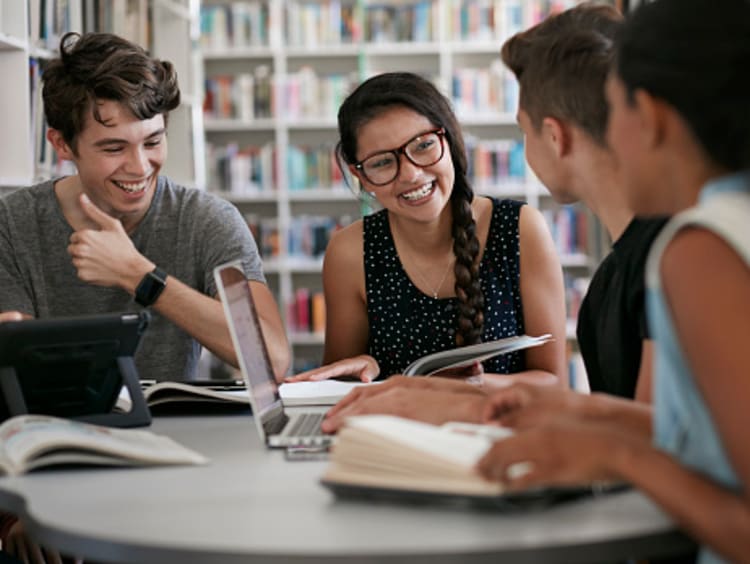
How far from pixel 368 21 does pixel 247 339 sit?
16.7ft

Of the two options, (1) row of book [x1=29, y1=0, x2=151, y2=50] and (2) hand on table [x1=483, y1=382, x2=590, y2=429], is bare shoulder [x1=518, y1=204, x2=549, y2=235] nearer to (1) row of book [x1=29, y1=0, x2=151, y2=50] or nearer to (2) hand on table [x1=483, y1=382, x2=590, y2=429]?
(2) hand on table [x1=483, y1=382, x2=590, y2=429]

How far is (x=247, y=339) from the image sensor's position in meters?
1.38

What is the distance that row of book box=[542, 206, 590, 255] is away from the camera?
6.09 m

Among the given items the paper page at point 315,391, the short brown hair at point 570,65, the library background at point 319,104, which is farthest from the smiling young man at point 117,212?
the library background at point 319,104

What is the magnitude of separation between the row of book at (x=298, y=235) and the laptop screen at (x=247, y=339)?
15.4 ft

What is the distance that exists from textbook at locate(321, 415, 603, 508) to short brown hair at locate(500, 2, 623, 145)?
24.9 inches

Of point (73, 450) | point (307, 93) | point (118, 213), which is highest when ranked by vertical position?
point (307, 93)

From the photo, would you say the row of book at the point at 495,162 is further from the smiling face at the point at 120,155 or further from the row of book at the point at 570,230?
the smiling face at the point at 120,155

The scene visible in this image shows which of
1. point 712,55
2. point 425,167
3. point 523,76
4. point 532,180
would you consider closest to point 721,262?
point 712,55

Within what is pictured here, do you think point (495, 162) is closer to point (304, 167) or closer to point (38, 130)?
point (304, 167)

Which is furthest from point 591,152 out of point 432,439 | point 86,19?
point 86,19

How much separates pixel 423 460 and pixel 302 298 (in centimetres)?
522

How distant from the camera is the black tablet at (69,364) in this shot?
53.9 inches

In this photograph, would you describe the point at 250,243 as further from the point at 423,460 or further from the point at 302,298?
the point at 302,298
